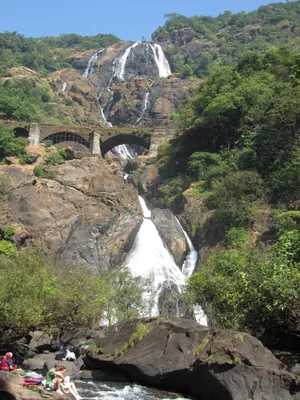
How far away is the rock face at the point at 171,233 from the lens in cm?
4081

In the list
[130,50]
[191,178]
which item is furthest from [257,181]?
[130,50]

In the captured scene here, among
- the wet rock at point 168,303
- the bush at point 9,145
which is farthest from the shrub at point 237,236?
the bush at point 9,145

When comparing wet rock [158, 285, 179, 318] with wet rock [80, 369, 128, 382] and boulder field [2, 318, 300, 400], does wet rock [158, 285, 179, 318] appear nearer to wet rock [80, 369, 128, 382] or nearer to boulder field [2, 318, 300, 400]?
boulder field [2, 318, 300, 400]

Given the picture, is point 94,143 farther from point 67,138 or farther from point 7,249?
point 7,249

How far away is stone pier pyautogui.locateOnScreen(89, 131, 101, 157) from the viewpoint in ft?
207

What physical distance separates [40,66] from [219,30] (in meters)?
65.6

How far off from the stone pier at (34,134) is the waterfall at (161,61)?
57.9 meters

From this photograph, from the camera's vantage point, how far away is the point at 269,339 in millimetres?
22078

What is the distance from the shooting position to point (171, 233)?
4297cm

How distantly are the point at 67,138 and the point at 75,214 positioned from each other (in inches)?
975

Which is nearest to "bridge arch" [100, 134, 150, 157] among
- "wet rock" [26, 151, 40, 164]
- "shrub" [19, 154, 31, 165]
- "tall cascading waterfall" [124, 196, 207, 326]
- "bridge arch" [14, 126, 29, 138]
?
"bridge arch" [14, 126, 29, 138]

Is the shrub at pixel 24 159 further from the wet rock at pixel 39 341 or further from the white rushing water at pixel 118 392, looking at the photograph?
the white rushing water at pixel 118 392

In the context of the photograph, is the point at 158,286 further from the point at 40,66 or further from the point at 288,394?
the point at 40,66

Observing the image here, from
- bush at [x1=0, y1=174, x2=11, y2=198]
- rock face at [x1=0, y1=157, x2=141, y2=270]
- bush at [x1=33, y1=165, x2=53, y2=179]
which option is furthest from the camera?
bush at [x1=33, y1=165, x2=53, y2=179]
